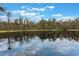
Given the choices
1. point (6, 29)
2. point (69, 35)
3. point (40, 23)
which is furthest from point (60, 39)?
point (6, 29)

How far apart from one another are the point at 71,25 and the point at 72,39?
123mm

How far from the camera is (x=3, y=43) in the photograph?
1.93 meters

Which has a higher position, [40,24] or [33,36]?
[40,24]

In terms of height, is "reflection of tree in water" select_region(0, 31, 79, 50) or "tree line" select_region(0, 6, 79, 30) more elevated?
"tree line" select_region(0, 6, 79, 30)

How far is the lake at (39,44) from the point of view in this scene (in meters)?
1.92

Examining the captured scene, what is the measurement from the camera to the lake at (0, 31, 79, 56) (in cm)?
192

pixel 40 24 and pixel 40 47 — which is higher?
pixel 40 24

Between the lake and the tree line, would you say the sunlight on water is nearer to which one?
the lake

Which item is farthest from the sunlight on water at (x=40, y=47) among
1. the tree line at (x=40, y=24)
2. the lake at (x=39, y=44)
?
the tree line at (x=40, y=24)

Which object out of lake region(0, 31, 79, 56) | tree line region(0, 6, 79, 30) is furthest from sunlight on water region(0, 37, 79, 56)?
tree line region(0, 6, 79, 30)

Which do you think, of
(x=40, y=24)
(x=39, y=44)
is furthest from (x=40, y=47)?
(x=40, y=24)

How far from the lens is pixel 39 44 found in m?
1.92

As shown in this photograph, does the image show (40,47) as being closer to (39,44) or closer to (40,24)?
(39,44)

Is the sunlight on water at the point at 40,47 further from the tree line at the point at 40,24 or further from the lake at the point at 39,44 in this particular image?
the tree line at the point at 40,24
